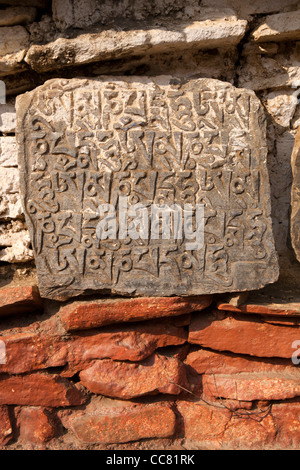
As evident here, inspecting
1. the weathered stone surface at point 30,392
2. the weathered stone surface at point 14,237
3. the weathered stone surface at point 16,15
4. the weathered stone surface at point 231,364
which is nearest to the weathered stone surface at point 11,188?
the weathered stone surface at point 14,237

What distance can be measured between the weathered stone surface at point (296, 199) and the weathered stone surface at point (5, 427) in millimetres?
1664

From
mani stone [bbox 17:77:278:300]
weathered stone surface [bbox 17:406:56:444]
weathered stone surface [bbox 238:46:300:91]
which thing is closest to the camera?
mani stone [bbox 17:77:278:300]

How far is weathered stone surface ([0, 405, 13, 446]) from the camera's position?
2.22 meters

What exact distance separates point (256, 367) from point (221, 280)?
534 millimetres

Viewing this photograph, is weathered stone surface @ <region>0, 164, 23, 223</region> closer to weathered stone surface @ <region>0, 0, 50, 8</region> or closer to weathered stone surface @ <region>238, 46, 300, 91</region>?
weathered stone surface @ <region>0, 0, 50, 8</region>

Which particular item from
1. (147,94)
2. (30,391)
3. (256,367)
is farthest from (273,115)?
(30,391)

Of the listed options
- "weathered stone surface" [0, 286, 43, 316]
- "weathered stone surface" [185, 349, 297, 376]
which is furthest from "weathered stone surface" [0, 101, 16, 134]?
"weathered stone surface" [185, 349, 297, 376]

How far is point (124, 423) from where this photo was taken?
2188mm

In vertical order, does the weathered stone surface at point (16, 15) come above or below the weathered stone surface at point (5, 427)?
above

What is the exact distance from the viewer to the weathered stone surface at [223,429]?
86.9 inches

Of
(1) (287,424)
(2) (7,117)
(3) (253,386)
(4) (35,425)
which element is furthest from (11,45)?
(1) (287,424)

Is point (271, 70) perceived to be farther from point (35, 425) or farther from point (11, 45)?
point (35, 425)

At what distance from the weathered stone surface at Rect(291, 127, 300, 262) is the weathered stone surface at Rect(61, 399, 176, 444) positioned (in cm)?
104

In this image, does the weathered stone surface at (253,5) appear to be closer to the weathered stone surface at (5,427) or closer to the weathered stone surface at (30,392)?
the weathered stone surface at (30,392)
